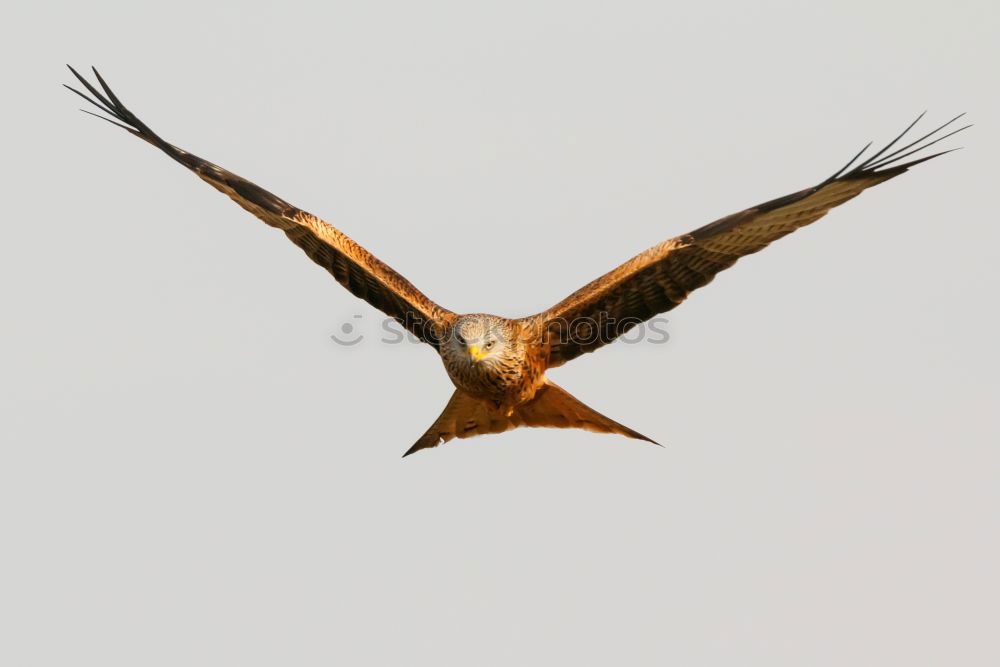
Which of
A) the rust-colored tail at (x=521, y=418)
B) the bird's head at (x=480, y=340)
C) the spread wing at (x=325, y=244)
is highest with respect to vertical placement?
the spread wing at (x=325, y=244)

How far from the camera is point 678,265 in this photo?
10539 mm

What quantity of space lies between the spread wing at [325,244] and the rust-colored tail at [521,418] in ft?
2.01

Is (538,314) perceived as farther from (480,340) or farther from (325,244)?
(325,244)

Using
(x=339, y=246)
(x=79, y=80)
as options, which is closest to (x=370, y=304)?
(x=339, y=246)

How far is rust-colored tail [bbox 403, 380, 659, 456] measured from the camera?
1101cm

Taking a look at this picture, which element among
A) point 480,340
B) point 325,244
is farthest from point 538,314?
point 325,244

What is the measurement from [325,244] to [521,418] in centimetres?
206

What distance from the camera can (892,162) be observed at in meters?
9.92

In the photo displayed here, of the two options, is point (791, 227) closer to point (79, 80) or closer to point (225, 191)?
point (225, 191)

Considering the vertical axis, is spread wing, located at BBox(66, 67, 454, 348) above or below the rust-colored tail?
above

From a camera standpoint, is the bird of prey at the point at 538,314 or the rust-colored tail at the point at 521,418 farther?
the rust-colored tail at the point at 521,418

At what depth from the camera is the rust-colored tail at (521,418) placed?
36.1ft

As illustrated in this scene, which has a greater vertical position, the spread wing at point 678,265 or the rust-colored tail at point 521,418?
the spread wing at point 678,265

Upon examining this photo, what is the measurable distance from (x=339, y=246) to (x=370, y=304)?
2.17ft
